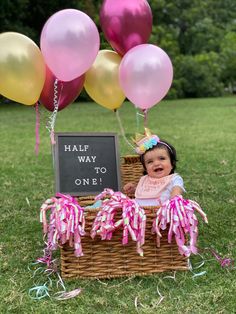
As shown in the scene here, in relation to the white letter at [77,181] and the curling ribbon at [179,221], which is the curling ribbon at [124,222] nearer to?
the curling ribbon at [179,221]

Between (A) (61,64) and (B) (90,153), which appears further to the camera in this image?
(B) (90,153)

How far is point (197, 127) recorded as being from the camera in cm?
955

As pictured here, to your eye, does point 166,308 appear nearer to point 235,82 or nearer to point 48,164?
point 48,164

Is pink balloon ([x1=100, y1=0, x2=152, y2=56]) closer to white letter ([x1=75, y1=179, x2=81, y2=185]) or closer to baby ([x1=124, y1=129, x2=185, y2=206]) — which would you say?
baby ([x1=124, y1=129, x2=185, y2=206])

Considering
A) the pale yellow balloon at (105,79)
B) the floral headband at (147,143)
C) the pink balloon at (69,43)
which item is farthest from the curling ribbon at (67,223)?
the pale yellow balloon at (105,79)

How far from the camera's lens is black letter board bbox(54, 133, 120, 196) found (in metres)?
2.93

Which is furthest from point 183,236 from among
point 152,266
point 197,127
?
point 197,127

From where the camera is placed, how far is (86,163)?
9.88 feet

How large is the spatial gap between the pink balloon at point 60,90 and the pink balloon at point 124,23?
12.0 inches

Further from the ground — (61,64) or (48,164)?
(61,64)

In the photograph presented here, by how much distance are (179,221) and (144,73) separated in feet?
2.78

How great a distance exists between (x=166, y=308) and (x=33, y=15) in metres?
19.3

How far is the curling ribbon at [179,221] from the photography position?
235 centimetres

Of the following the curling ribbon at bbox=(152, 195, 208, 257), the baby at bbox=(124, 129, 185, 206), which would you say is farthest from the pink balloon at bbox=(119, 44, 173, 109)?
the curling ribbon at bbox=(152, 195, 208, 257)
